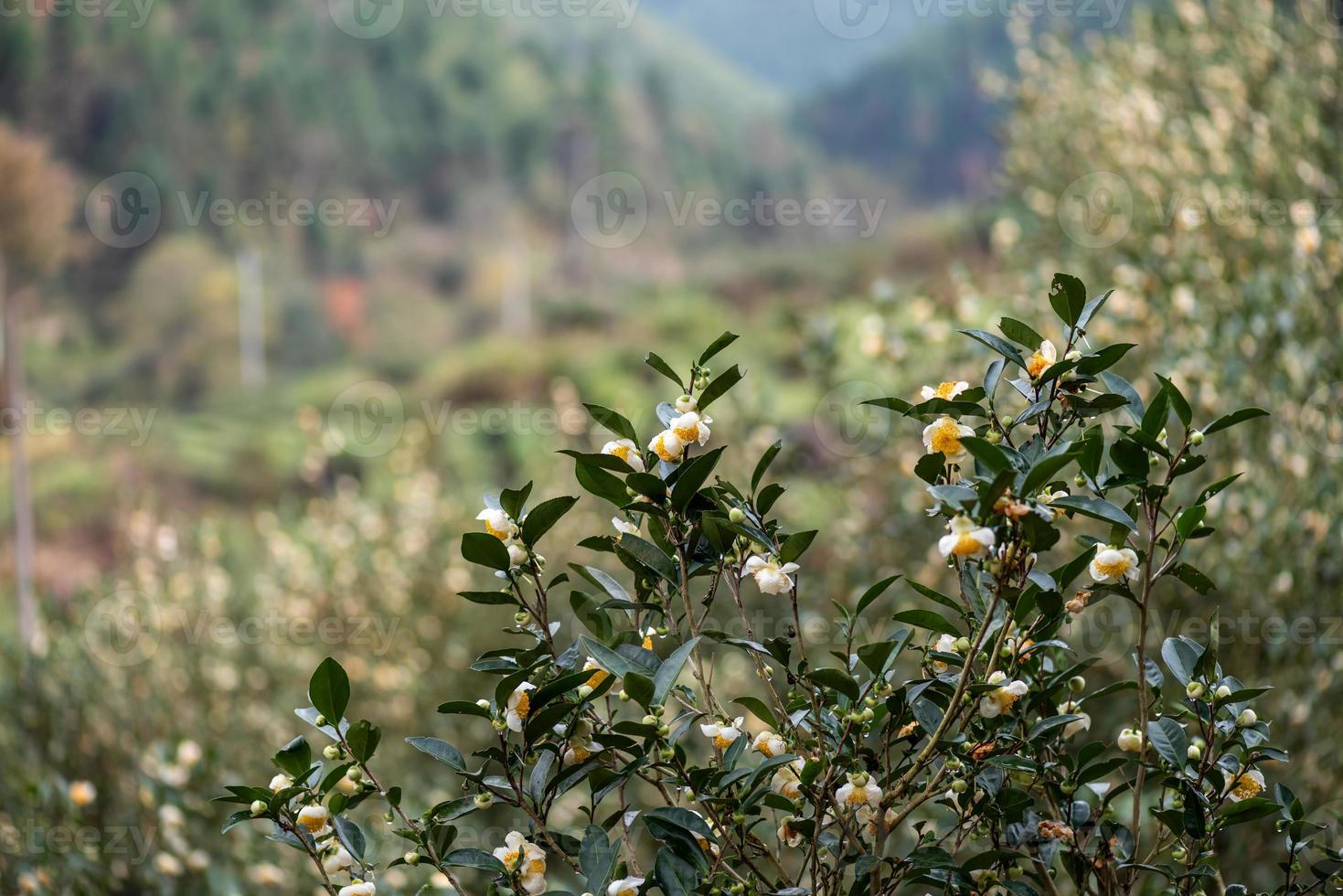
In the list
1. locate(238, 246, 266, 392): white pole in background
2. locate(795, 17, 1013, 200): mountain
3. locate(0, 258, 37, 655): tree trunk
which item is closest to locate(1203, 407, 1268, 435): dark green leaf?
locate(0, 258, 37, 655): tree trunk

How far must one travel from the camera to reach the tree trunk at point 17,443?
17.6ft

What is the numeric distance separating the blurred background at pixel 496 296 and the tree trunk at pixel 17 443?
29 mm

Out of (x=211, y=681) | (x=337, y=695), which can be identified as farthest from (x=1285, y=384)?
(x=211, y=681)

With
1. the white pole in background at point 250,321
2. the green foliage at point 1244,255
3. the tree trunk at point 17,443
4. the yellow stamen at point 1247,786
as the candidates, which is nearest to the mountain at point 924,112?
the white pole in background at point 250,321

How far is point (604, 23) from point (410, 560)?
6268 mm

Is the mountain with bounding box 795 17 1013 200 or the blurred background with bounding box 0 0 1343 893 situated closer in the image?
the blurred background with bounding box 0 0 1343 893

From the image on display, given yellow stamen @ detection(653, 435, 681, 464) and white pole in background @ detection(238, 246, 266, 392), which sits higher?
yellow stamen @ detection(653, 435, 681, 464)

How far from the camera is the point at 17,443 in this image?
562 cm

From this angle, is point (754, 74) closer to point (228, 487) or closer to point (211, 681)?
point (228, 487)

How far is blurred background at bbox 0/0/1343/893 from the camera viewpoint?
1.70m

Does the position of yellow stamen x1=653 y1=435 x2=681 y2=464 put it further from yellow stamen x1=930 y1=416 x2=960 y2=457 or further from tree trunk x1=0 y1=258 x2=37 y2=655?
tree trunk x1=0 y1=258 x2=37 y2=655

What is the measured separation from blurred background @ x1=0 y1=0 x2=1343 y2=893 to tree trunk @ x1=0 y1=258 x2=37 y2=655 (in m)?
0.03

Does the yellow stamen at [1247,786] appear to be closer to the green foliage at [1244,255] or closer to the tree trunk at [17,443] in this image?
the green foliage at [1244,255]

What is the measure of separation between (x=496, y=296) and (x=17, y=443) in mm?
3108
